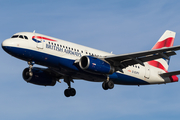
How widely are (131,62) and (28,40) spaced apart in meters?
11.9

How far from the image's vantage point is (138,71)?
43.6 meters

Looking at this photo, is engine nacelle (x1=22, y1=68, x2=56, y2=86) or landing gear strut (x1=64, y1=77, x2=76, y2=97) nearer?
engine nacelle (x1=22, y1=68, x2=56, y2=86)

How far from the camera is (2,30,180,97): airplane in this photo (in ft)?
119

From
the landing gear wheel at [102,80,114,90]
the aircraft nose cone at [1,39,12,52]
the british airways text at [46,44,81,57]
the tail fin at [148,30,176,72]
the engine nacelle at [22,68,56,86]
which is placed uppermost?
the tail fin at [148,30,176,72]

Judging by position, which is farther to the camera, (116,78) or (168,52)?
(116,78)

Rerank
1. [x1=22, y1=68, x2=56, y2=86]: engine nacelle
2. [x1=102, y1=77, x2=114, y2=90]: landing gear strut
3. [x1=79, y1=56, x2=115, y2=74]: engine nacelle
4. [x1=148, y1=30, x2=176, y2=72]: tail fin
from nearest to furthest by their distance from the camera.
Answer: [x1=79, y1=56, x2=115, y2=74]: engine nacelle < [x1=102, y1=77, x2=114, y2=90]: landing gear strut < [x1=22, y1=68, x2=56, y2=86]: engine nacelle < [x1=148, y1=30, x2=176, y2=72]: tail fin

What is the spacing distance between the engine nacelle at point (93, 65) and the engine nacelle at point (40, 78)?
7.35m

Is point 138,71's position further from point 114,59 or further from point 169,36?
point 169,36

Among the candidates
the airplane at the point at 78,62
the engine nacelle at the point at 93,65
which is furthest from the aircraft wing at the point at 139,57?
the engine nacelle at the point at 93,65

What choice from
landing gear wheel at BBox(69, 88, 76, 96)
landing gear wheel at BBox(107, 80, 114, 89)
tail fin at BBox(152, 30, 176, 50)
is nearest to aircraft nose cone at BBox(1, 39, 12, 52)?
landing gear wheel at BBox(107, 80, 114, 89)

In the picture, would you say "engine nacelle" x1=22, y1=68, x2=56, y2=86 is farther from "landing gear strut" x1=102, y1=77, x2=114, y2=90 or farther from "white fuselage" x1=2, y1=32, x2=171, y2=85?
"landing gear strut" x1=102, y1=77, x2=114, y2=90

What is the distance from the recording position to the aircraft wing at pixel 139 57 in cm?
3612

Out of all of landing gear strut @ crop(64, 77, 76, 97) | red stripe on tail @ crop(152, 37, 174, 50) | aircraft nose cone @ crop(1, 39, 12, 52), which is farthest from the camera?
red stripe on tail @ crop(152, 37, 174, 50)

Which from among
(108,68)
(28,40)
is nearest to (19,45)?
(28,40)
